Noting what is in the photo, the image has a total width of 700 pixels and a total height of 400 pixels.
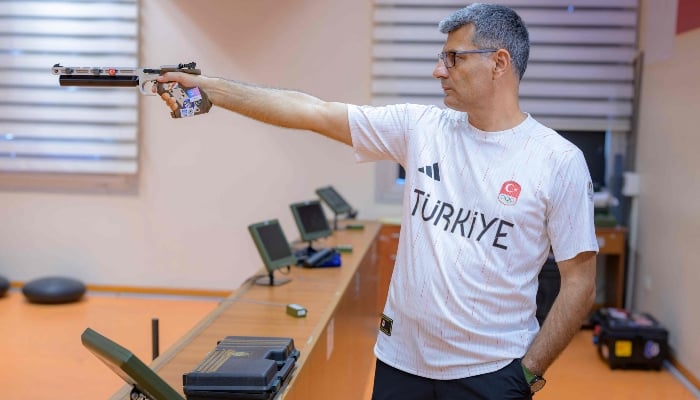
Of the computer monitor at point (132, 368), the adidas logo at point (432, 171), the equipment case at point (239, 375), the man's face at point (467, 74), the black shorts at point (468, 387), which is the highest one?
the man's face at point (467, 74)

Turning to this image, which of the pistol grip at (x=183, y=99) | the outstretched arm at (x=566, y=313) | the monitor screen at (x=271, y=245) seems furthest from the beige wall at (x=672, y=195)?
the pistol grip at (x=183, y=99)

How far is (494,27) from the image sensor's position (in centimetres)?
206

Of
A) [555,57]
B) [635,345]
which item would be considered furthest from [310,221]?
[555,57]

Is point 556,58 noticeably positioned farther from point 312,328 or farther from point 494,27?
point 494,27

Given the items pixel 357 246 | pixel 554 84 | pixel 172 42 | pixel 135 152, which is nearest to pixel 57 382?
pixel 357 246

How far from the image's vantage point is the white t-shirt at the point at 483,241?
1995mm

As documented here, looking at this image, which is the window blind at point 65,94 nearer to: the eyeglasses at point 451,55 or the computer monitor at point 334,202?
the computer monitor at point 334,202

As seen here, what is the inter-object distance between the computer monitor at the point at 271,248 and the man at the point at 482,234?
2040 millimetres

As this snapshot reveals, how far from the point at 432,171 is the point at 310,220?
315 centimetres

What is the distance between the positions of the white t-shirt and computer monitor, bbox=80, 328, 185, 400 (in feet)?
2.01

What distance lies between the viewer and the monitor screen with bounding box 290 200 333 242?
507 cm

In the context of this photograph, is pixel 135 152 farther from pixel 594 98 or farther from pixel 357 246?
pixel 594 98

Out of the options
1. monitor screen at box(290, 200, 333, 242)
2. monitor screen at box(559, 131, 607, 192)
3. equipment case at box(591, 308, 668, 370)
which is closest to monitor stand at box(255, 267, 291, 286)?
monitor screen at box(290, 200, 333, 242)

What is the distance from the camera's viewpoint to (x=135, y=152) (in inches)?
280
